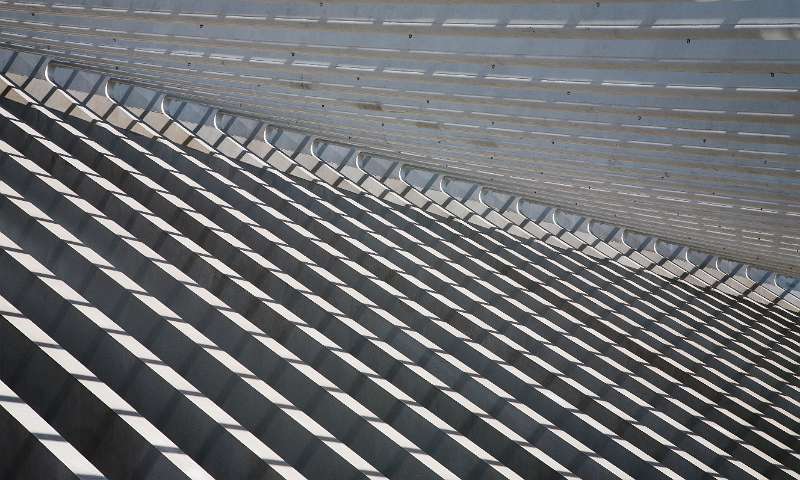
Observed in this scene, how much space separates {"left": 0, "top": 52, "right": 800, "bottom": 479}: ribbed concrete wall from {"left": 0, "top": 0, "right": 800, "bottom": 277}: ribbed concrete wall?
7.90 feet

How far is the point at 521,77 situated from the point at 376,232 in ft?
45.2

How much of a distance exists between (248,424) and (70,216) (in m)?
6.40

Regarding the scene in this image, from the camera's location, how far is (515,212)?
36625mm

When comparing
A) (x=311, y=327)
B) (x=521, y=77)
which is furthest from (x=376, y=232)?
(x=521, y=77)

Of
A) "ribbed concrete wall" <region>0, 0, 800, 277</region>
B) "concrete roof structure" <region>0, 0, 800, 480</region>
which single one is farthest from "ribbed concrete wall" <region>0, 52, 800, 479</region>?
"ribbed concrete wall" <region>0, 0, 800, 277</region>

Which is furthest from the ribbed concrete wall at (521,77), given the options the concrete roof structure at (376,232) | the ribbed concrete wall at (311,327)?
the ribbed concrete wall at (311,327)

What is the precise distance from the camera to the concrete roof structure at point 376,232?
12.1 metres

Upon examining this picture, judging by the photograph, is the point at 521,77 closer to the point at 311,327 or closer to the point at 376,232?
the point at 311,327

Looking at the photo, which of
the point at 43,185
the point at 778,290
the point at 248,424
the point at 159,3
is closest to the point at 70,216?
the point at 43,185

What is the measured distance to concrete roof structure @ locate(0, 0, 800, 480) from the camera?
39.6ft

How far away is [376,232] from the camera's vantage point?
28188 millimetres

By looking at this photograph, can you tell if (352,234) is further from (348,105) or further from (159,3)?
(159,3)

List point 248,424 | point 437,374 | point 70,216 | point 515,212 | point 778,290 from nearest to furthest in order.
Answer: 1. point 248,424
2. point 70,216
3. point 437,374
4. point 515,212
5. point 778,290

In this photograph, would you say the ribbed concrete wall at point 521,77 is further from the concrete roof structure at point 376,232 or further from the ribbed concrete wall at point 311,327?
the ribbed concrete wall at point 311,327
